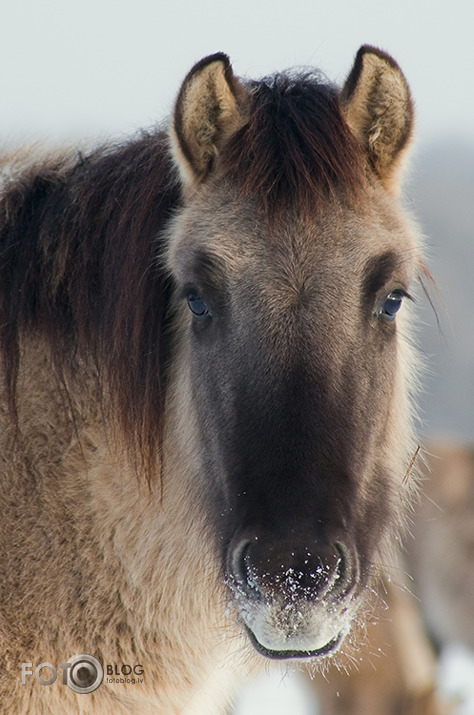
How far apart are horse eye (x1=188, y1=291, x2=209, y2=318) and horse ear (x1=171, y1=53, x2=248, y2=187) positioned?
1.52 ft

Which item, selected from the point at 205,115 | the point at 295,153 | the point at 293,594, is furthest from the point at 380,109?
the point at 293,594

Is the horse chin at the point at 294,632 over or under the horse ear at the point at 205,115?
under

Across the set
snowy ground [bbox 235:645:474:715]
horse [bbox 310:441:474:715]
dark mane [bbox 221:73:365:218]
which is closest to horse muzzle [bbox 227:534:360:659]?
dark mane [bbox 221:73:365:218]

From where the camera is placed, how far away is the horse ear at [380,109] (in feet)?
10.1

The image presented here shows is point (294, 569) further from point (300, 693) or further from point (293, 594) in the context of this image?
point (300, 693)

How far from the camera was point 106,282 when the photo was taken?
3.25 m

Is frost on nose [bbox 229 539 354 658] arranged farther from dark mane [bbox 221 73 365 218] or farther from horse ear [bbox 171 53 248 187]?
horse ear [bbox 171 53 248 187]

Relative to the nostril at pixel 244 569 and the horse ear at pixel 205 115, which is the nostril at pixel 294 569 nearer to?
the nostril at pixel 244 569

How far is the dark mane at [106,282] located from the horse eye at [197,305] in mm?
233

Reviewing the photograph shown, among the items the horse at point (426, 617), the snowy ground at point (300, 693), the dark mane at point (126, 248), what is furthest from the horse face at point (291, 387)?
the horse at point (426, 617)

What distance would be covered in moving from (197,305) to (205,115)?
2.40ft

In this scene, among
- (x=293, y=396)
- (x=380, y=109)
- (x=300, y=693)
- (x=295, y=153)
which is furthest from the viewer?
(x=300, y=693)

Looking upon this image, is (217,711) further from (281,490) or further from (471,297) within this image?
(471,297)

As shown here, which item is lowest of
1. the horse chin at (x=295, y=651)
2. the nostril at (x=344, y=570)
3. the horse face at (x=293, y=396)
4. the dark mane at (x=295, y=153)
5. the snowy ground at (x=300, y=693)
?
the snowy ground at (x=300, y=693)
